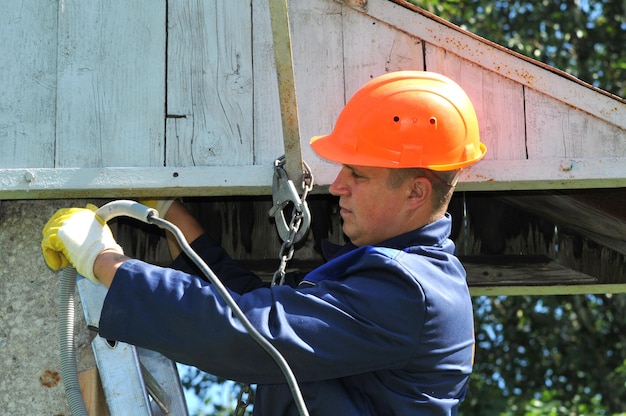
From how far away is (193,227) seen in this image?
3.93 metres

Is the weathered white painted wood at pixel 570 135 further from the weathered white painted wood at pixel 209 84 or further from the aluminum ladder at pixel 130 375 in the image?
the aluminum ladder at pixel 130 375

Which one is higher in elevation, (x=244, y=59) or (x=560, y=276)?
(x=244, y=59)

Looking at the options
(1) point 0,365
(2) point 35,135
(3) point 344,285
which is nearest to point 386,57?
(3) point 344,285

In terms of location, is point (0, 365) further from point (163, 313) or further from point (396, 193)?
point (396, 193)

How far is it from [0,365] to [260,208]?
147cm

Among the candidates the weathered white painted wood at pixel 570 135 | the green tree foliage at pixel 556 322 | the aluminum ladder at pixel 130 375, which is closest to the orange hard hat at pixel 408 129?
the weathered white painted wood at pixel 570 135

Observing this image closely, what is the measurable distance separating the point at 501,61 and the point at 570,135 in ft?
0.99

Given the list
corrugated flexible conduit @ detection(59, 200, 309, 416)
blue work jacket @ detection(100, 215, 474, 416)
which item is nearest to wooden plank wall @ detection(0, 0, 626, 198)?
corrugated flexible conduit @ detection(59, 200, 309, 416)

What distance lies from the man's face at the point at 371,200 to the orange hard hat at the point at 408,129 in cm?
6

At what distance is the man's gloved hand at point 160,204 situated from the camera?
3.75 metres

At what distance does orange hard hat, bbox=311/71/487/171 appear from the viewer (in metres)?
3.24

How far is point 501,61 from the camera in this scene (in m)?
3.49

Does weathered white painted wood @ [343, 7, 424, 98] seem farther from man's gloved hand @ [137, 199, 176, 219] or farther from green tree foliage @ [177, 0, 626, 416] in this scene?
green tree foliage @ [177, 0, 626, 416]

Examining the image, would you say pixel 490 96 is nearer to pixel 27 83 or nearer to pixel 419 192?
pixel 419 192
